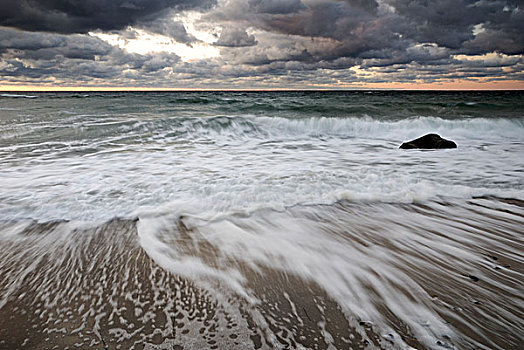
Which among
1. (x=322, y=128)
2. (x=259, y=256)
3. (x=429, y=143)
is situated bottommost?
(x=322, y=128)

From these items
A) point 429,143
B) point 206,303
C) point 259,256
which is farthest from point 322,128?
point 206,303

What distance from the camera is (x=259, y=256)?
220 centimetres

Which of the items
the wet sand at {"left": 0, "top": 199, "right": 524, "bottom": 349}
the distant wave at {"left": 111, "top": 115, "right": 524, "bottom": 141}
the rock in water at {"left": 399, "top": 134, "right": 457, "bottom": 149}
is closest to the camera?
the wet sand at {"left": 0, "top": 199, "right": 524, "bottom": 349}

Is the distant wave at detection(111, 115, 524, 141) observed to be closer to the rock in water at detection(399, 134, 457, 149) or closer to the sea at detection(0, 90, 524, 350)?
the rock in water at detection(399, 134, 457, 149)

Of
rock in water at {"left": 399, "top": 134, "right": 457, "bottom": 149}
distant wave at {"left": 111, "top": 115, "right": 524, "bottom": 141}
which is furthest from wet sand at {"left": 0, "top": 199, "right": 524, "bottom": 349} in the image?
distant wave at {"left": 111, "top": 115, "right": 524, "bottom": 141}

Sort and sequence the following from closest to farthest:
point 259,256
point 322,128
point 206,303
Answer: point 206,303
point 259,256
point 322,128

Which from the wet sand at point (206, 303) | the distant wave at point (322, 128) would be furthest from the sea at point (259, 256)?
the distant wave at point (322, 128)

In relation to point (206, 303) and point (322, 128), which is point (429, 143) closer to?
point (322, 128)

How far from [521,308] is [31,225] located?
142 inches

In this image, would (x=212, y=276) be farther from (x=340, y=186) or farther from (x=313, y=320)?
(x=340, y=186)

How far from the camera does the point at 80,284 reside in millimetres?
1786

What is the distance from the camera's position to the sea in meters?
1.42

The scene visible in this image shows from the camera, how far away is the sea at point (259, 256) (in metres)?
1.42

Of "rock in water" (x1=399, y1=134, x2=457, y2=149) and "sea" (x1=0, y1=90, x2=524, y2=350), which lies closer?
"sea" (x1=0, y1=90, x2=524, y2=350)
